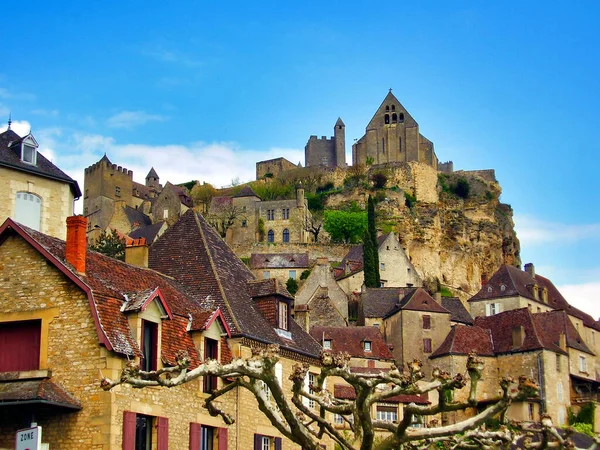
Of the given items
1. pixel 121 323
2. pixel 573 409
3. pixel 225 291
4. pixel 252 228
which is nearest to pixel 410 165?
pixel 252 228

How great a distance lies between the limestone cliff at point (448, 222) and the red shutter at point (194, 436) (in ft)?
245

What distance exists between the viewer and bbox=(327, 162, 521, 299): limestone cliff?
3942 inches

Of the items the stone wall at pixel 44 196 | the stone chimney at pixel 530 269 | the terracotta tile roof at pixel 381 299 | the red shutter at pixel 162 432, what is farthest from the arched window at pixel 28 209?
the stone chimney at pixel 530 269

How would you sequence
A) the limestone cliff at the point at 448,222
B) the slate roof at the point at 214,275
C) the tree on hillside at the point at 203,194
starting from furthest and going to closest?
the tree on hillside at the point at 203,194 < the limestone cliff at the point at 448,222 < the slate roof at the point at 214,275

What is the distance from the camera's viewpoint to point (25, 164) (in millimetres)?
32406

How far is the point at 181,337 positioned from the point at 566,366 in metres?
43.1

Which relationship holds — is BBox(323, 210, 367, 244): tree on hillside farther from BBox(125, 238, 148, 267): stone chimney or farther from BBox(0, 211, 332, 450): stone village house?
BBox(0, 211, 332, 450): stone village house

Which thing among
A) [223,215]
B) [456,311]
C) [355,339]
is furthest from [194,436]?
[223,215]

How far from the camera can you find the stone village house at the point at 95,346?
20.0m

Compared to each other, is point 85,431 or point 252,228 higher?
point 252,228

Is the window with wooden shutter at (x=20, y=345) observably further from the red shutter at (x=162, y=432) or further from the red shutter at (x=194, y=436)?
the red shutter at (x=194, y=436)

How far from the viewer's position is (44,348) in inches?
810

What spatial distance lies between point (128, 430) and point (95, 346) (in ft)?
6.17

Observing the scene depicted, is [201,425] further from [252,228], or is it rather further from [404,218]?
[404,218]
